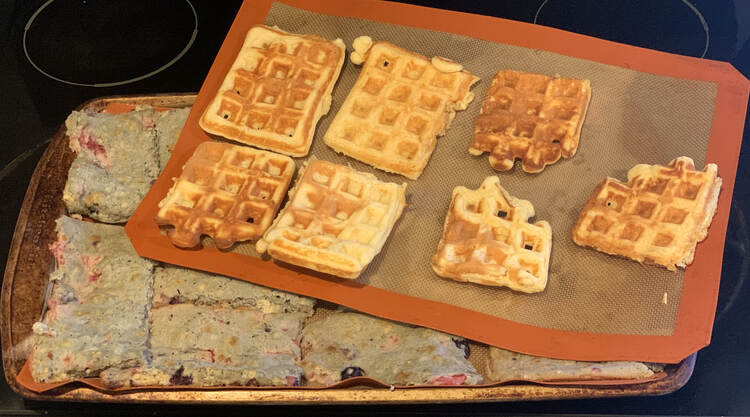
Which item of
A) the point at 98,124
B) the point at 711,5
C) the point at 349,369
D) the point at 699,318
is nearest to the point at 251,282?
the point at 349,369

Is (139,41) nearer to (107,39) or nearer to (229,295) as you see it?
(107,39)

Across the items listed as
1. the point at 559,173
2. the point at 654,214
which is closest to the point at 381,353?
the point at 559,173

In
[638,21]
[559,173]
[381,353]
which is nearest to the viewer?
[381,353]

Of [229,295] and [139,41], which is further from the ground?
[139,41]

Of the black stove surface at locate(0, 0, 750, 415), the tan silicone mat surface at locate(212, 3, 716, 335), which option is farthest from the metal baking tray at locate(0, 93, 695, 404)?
the black stove surface at locate(0, 0, 750, 415)

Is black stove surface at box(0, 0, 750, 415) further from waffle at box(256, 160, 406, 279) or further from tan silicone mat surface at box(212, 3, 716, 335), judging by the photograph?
waffle at box(256, 160, 406, 279)

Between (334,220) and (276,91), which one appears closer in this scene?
(334,220)

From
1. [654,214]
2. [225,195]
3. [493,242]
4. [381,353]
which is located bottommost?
[381,353]

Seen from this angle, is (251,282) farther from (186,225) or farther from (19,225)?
(19,225)
